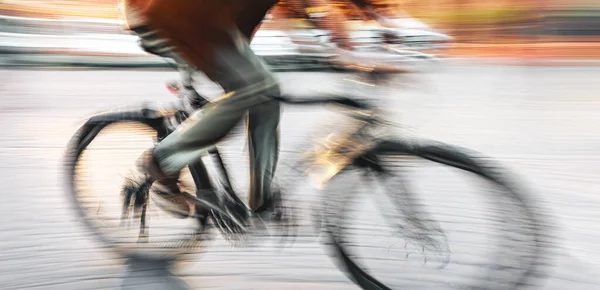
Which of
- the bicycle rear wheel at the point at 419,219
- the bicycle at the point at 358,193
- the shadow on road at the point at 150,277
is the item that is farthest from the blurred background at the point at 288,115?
the bicycle rear wheel at the point at 419,219

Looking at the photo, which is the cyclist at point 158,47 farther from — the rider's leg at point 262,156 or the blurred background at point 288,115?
the rider's leg at point 262,156

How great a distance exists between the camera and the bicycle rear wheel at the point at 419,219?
125 inches

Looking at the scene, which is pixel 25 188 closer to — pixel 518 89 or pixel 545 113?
pixel 545 113

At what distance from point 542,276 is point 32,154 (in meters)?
4.62

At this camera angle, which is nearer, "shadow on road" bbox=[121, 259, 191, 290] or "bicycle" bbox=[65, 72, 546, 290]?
"bicycle" bbox=[65, 72, 546, 290]

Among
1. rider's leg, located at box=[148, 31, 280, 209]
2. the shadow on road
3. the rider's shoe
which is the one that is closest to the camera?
rider's leg, located at box=[148, 31, 280, 209]

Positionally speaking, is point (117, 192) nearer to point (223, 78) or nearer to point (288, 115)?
point (223, 78)

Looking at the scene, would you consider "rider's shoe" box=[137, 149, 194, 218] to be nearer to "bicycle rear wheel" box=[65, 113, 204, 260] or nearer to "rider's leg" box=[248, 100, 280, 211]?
"bicycle rear wheel" box=[65, 113, 204, 260]

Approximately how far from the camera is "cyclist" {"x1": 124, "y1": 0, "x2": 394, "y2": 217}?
3.23 metres

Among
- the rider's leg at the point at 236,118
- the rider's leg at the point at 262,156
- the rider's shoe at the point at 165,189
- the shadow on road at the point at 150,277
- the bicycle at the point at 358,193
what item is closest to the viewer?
the bicycle at the point at 358,193

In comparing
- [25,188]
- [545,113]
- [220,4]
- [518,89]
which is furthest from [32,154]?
[518,89]

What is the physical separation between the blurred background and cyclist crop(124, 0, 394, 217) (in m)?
0.10

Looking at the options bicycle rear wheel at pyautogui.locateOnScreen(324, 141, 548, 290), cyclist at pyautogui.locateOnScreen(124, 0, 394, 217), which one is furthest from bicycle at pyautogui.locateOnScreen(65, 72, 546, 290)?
cyclist at pyautogui.locateOnScreen(124, 0, 394, 217)

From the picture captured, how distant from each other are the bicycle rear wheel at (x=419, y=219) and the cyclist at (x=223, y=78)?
0.37 metres
